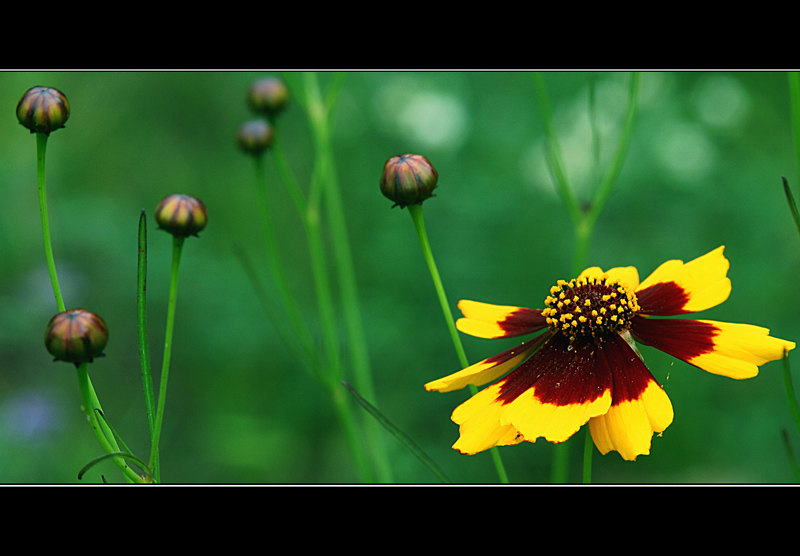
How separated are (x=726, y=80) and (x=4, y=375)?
1.44 meters

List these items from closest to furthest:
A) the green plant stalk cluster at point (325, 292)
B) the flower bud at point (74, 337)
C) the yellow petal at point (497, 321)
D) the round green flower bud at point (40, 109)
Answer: the flower bud at point (74, 337) < the round green flower bud at point (40, 109) < the yellow petal at point (497, 321) < the green plant stalk cluster at point (325, 292)

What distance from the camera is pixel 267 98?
127 cm

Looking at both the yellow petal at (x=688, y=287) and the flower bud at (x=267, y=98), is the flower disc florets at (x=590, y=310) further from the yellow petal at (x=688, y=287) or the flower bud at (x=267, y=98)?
the flower bud at (x=267, y=98)

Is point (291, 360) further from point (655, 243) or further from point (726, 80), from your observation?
point (726, 80)

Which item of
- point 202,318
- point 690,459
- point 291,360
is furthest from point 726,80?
point 202,318

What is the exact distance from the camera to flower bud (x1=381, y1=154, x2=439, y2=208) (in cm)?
71

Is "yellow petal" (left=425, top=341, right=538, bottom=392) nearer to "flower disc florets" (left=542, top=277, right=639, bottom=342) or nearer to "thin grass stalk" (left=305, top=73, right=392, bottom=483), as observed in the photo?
"flower disc florets" (left=542, top=277, right=639, bottom=342)

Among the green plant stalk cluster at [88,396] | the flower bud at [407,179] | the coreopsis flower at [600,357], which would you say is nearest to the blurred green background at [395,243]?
the coreopsis flower at [600,357]

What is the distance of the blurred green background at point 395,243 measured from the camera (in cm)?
137

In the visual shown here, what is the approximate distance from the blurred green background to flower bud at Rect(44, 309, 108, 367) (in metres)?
0.68

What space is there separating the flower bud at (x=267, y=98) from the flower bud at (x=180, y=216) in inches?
21.8

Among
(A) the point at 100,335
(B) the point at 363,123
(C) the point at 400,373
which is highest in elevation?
(B) the point at 363,123

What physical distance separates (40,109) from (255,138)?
0.54m

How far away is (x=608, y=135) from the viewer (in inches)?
57.1
